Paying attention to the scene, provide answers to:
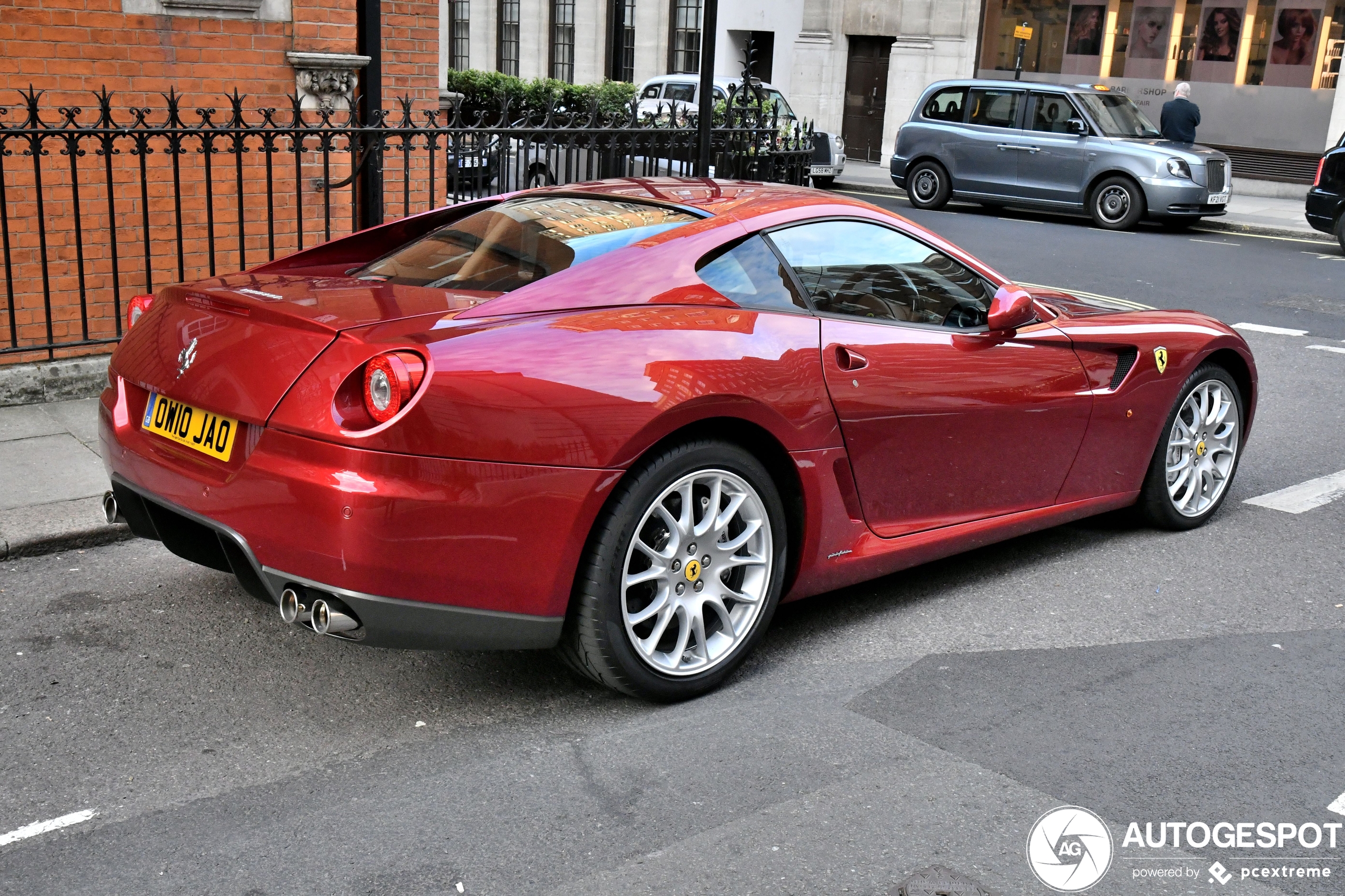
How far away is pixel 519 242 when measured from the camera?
4.14 meters

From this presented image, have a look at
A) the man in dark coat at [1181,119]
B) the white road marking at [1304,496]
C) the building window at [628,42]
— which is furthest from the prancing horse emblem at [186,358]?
the building window at [628,42]

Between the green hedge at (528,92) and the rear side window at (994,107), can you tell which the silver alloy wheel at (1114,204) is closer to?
the rear side window at (994,107)

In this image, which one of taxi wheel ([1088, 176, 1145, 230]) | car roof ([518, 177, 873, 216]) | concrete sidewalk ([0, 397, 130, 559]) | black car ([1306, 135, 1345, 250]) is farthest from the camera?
taxi wheel ([1088, 176, 1145, 230])

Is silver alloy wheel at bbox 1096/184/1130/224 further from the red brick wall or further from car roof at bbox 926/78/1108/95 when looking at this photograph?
the red brick wall

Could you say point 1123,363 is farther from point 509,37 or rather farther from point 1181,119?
point 509,37

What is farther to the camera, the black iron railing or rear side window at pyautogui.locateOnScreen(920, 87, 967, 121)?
rear side window at pyautogui.locateOnScreen(920, 87, 967, 121)

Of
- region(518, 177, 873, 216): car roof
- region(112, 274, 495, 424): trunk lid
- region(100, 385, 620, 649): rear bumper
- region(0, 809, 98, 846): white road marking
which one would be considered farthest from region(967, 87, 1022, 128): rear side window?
region(0, 809, 98, 846): white road marking

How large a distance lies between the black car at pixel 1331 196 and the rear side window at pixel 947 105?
5.48m

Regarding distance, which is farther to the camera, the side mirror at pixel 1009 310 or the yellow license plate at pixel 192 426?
the side mirror at pixel 1009 310

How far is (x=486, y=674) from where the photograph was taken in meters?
4.04

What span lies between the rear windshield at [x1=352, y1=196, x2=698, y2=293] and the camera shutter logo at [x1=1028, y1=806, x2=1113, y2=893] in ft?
6.50

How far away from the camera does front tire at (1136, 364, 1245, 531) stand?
17.9 ft

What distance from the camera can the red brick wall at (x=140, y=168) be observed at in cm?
733

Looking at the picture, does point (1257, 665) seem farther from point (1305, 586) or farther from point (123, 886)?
point (123, 886)
